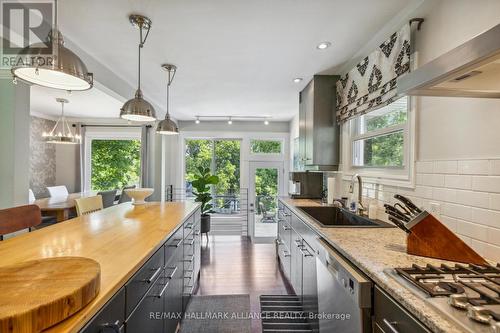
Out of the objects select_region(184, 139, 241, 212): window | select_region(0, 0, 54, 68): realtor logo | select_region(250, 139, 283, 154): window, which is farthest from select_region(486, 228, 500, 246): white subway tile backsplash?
select_region(184, 139, 241, 212): window

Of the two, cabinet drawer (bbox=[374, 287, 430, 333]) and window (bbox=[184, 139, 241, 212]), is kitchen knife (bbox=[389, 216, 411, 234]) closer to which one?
cabinet drawer (bbox=[374, 287, 430, 333])

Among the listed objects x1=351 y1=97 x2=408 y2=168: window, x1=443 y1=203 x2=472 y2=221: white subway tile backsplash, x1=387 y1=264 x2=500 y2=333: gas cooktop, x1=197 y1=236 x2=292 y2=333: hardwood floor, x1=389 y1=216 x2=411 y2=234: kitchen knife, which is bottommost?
x1=197 y1=236 x2=292 y2=333: hardwood floor

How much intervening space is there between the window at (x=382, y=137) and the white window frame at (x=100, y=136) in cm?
517

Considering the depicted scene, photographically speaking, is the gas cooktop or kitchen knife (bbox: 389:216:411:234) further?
kitchen knife (bbox: 389:216:411:234)

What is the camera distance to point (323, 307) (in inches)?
62.8

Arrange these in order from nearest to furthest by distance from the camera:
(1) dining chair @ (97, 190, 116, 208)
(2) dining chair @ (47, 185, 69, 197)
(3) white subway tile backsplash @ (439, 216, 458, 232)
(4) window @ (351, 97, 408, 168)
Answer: (3) white subway tile backsplash @ (439, 216, 458, 232), (4) window @ (351, 97, 408, 168), (1) dining chair @ (97, 190, 116, 208), (2) dining chair @ (47, 185, 69, 197)

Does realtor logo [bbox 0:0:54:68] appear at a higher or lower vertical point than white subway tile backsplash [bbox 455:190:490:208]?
higher

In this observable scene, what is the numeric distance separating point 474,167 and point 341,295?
3.11 ft

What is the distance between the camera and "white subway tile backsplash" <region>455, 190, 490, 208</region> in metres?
1.27

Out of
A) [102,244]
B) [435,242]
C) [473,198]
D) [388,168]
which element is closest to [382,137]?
[388,168]

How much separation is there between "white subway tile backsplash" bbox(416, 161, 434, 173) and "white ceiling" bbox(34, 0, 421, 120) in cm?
110

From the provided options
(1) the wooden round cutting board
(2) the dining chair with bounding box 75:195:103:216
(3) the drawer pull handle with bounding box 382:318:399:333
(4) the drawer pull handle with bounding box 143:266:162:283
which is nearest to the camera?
(1) the wooden round cutting board

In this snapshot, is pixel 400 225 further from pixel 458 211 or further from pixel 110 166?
pixel 110 166

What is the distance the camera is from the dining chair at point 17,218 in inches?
64.0
